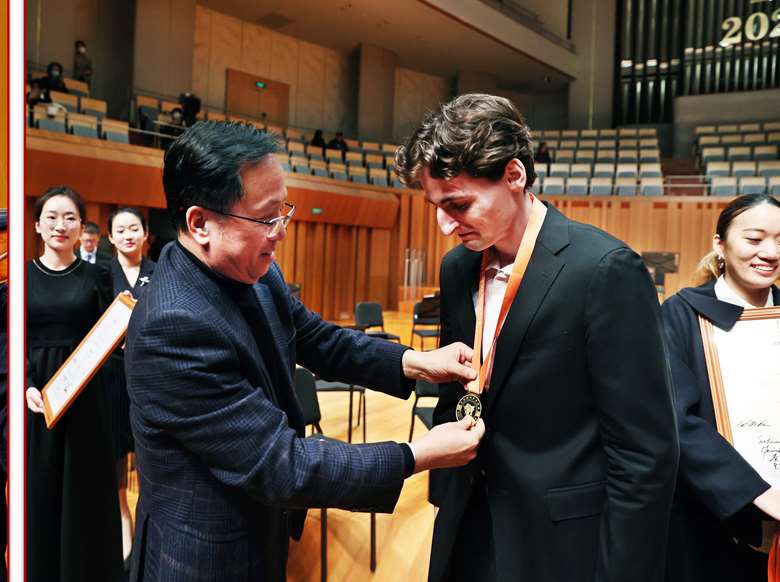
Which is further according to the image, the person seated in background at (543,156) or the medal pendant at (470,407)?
the person seated in background at (543,156)

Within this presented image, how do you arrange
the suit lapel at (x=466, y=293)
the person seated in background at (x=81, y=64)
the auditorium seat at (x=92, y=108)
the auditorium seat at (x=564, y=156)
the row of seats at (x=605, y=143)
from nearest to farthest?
the suit lapel at (x=466, y=293)
the auditorium seat at (x=92, y=108)
the person seated in background at (x=81, y=64)
the auditorium seat at (x=564, y=156)
the row of seats at (x=605, y=143)

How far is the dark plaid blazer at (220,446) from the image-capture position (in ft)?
3.11

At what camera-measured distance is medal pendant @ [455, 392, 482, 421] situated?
1.06 meters

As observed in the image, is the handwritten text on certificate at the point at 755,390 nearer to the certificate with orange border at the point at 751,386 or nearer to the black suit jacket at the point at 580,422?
the certificate with orange border at the point at 751,386

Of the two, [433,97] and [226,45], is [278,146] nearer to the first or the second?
[226,45]

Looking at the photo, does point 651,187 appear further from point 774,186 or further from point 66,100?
point 66,100

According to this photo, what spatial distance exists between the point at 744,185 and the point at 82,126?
9.28m

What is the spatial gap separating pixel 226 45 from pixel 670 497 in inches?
459

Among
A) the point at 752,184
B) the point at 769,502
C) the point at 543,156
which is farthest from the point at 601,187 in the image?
the point at 769,502

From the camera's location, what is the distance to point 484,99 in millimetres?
1028

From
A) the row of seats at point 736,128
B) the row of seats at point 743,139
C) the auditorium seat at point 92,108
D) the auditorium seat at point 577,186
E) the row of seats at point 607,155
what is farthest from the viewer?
the row of seats at point 736,128

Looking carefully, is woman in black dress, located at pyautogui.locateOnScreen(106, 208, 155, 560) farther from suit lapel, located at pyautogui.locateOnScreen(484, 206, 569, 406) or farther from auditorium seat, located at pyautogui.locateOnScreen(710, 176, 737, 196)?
auditorium seat, located at pyautogui.locateOnScreen(710, 176, 737, 196)

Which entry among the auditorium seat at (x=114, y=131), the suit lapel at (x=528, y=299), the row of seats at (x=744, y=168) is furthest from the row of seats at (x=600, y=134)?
the suit lapel at (x=528, y=299)

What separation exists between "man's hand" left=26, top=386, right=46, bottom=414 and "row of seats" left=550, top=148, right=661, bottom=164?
10.7m
